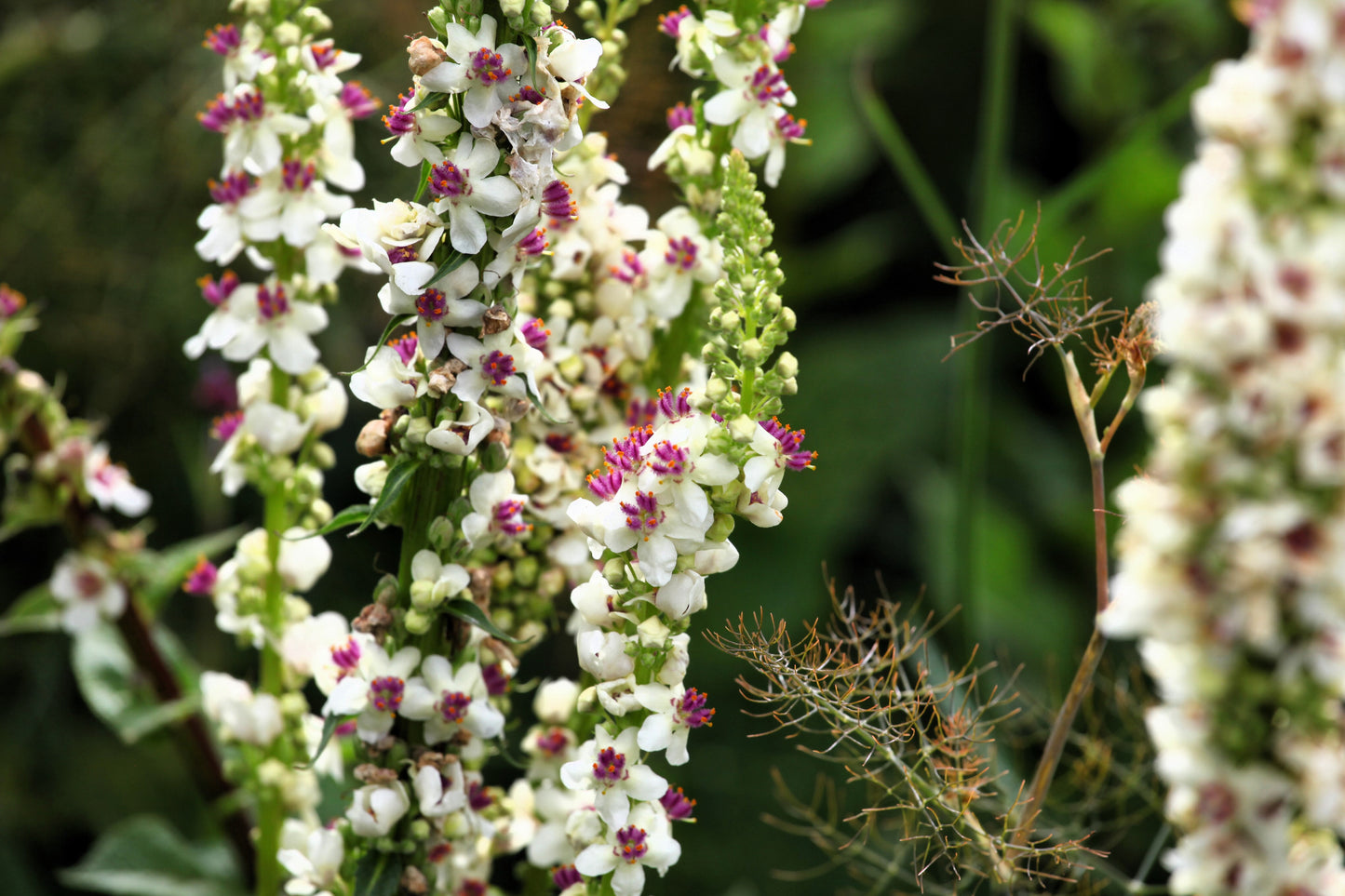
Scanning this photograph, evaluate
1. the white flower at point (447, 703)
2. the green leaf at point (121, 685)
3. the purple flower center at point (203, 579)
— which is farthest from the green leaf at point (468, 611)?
the green leaf at point (121, 685)

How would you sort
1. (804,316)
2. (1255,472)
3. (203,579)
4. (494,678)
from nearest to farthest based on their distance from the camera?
(1255,472), (494,678), (203,579), (804,316)

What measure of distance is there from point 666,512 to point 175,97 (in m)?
0.98

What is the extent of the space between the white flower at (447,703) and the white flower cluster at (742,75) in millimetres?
255

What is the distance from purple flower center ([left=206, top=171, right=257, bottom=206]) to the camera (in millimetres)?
627

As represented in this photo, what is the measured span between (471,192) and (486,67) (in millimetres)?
46

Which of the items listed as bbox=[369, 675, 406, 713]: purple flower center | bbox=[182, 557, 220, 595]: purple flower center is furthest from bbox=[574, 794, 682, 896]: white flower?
bbox=[182, 557, 220, 595]: purple flower center

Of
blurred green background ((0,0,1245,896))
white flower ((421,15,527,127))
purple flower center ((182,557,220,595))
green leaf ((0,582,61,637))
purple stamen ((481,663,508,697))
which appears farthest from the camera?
blurred green background ((0,0,1245,896))

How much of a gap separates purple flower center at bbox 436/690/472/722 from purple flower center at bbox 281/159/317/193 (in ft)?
0.89

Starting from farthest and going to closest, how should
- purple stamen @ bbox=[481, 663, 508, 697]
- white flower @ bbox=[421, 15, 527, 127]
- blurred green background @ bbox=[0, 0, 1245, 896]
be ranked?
blurred green background @ bbox=[0, 0, 1245, 896], purple stamen @ bbox=[481, 663, 508, 697], white flower @ bbox=[421, 15, 527, 127]

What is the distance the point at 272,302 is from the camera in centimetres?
65

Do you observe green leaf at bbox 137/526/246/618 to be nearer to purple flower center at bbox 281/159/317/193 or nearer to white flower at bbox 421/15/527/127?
purple flower center at bbox 281/159/317/193

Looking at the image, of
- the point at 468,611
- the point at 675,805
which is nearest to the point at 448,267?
the point at 468,611

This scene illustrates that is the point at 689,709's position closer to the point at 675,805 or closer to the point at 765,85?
the point at 675,805

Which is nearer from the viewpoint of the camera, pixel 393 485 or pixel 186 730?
pixel 393 485
